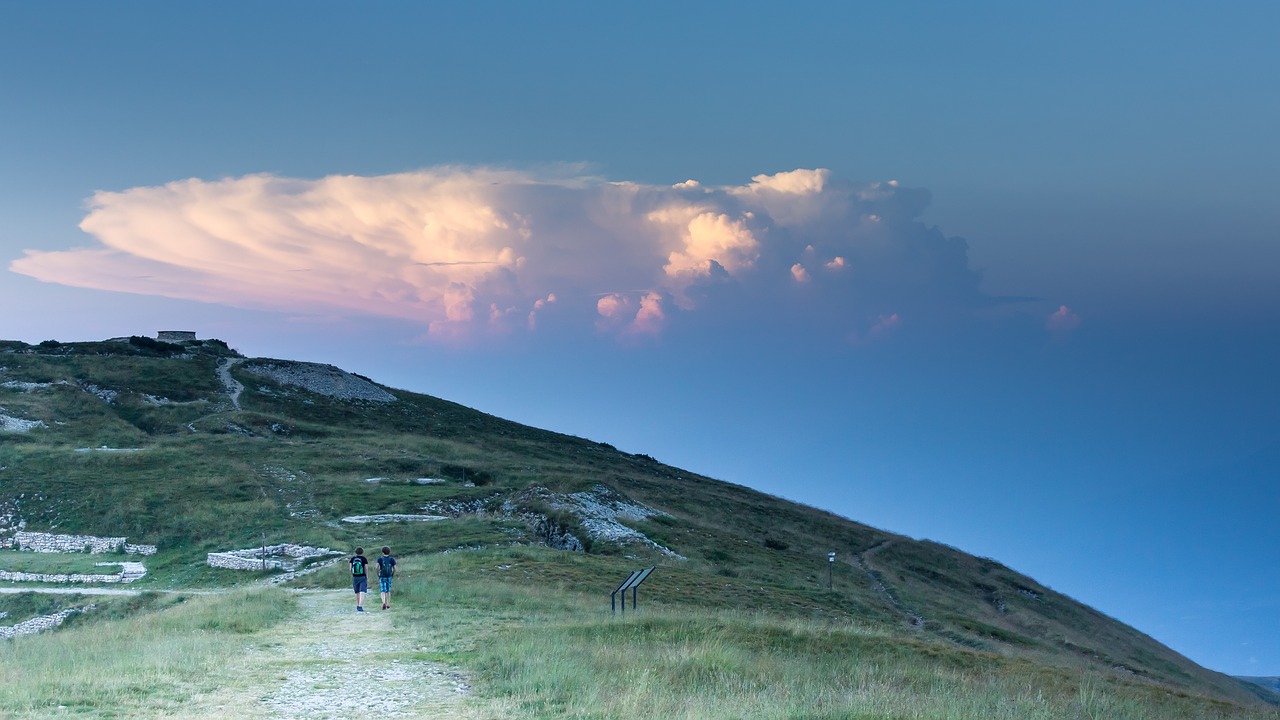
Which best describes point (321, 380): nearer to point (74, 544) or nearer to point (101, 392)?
point (101, 392)

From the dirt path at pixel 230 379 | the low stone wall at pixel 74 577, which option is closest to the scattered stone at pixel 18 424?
the dirt path at pixel 230 379

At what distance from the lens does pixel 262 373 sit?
104 m

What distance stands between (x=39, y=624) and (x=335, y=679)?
957 inches

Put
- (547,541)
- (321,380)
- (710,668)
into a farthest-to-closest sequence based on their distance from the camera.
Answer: (321,380), (547,541), (710,668)

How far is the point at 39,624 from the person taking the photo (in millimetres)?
33188

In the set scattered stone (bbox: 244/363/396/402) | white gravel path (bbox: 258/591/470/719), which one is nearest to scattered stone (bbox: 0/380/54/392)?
scattered stone (bbox: 244/363/396/402)

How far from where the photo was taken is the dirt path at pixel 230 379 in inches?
3537

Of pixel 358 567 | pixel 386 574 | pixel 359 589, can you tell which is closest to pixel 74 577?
pixel 359 589

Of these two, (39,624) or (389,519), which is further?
(389,519)

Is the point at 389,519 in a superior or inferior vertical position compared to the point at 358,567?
superior

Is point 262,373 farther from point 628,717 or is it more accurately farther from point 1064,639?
point 628,717

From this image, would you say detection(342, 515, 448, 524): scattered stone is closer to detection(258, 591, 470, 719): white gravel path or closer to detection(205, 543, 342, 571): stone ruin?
Answer: detection(205, 543, 342, 571): stone ruin

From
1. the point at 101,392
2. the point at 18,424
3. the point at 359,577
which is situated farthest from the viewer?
the point at 101,392

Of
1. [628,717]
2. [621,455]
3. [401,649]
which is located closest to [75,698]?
[401,649]
